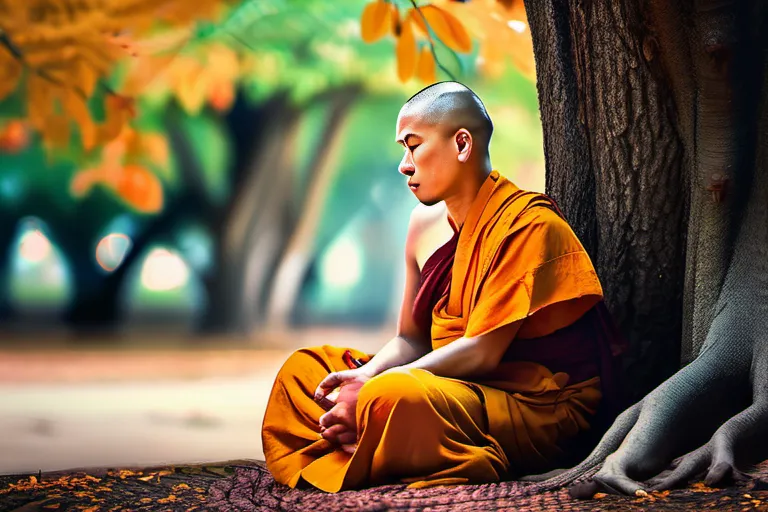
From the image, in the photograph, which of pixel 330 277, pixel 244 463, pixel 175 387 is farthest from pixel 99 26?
pixel 330 277

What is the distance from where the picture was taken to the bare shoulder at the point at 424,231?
3596mm

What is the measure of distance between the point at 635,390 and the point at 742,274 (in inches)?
23.9

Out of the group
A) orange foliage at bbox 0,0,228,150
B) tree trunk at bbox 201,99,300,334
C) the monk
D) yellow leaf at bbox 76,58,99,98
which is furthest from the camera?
tree trunk at bbox 201,99,300,334

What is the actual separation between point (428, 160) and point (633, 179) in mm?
864

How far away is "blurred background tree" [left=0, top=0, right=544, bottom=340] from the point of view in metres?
11.0

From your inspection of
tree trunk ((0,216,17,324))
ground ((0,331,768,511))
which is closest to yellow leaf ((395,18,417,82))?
ground ((0,331,768,511))

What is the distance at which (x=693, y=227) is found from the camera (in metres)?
3.58

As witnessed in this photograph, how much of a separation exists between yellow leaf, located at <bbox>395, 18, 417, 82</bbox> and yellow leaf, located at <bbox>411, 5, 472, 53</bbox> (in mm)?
65

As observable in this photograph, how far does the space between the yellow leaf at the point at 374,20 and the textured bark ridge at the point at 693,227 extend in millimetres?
803

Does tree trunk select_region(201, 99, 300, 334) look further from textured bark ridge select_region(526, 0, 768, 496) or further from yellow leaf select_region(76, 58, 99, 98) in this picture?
textured bark ridge select_region(526, 0, 768, 496)

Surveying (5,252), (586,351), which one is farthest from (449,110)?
(5,252)

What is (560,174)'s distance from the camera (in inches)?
155

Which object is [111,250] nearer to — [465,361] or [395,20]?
[395,20]

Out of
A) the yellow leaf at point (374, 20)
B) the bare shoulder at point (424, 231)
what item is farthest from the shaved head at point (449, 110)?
the yellow leaf at point (374, 20)
